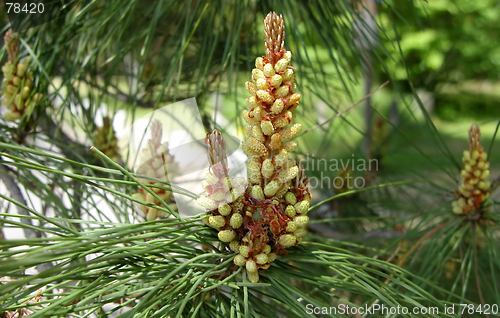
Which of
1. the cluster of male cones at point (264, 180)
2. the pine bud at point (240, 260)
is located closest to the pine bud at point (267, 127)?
the cluster of male cones at point (264, 180)

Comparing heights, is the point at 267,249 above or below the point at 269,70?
below

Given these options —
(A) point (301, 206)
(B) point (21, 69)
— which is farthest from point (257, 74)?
(B) point (21, 69)

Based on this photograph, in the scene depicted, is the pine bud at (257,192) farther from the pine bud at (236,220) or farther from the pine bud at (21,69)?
the pine bud at (21,69)

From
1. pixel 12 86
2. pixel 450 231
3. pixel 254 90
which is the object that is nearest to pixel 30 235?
pixel 12 86

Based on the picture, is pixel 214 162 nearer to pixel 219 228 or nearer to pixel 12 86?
pixel 219 228

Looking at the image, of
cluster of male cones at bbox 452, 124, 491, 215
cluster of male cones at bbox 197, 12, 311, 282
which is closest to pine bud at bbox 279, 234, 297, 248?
cluster of male cones at bbox 197, 12, 311, 282

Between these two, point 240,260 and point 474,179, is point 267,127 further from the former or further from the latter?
point 474,179

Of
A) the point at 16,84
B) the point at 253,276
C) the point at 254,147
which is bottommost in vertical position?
the point at 253,276
